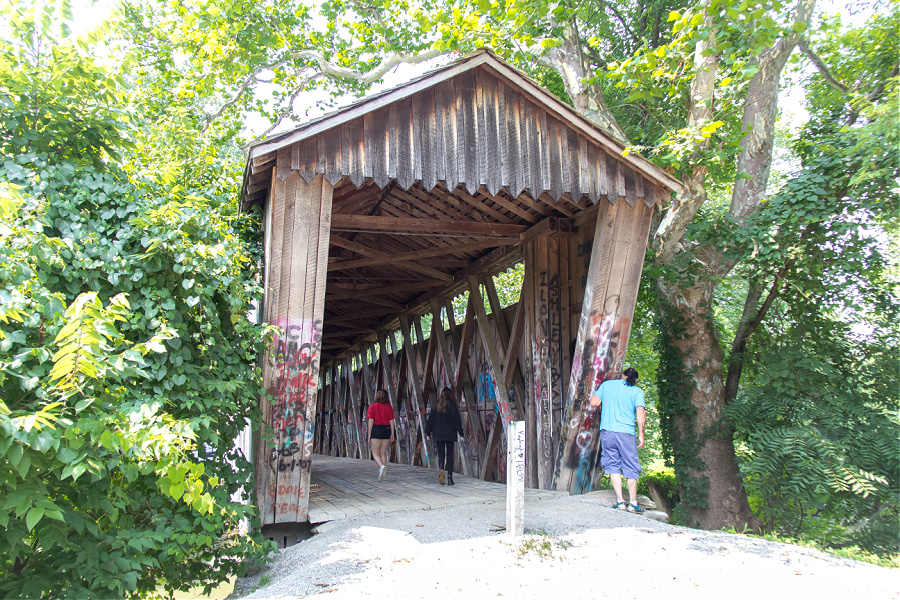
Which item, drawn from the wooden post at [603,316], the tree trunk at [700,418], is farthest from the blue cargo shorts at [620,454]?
the tree trunk at [700,418]

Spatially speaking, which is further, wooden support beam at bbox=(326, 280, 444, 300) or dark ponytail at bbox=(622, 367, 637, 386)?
wooden support beam at bbox=(326, 280, 444, 300)

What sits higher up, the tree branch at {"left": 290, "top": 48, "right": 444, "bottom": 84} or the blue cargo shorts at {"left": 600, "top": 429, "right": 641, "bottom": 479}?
the tree branch at {"left": 290, "top": 48, "right": 444, "bottom": 84}

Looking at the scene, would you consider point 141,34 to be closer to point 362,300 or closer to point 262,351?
point 362,300

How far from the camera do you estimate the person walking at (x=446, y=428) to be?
8.44m

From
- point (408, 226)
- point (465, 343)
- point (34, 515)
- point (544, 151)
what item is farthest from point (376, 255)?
point (34, 515)

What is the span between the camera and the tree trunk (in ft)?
27.4

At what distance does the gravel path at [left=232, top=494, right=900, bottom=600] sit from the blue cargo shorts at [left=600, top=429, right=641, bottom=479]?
69cm

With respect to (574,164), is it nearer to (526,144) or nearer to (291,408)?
(526,144)

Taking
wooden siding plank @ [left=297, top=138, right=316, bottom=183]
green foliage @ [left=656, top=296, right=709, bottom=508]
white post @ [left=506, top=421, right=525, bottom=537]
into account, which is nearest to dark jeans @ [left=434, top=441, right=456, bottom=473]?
green foliage @ [left=656, top=296, right=709, bottom=508]

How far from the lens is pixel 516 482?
4.82 m

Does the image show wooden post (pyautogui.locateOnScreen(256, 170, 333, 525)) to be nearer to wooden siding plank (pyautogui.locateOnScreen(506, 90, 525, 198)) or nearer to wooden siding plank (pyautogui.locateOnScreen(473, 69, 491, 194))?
wooden siding plank (pyautogui.locateOnScreen(473, 69, 491, 194))

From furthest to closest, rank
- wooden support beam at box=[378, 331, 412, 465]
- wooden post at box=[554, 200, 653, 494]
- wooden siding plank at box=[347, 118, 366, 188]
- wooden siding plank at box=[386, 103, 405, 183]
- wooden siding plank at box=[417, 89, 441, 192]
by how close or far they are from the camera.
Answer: wooden support beam at box=[378, 331, 412, 465] < wooden post at box=[554, 200, 653, 494] < wooden siding plank at box=[417, 89, 441, 192] < wooden siding plank at box=[386, 103, 405, 183] < wooden siding plank at box=[347, 118, 366, 188]

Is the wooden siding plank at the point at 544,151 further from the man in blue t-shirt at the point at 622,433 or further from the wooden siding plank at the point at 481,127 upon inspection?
the man in blue t-shirt at the point at 622,433

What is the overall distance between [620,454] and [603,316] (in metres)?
1.55
